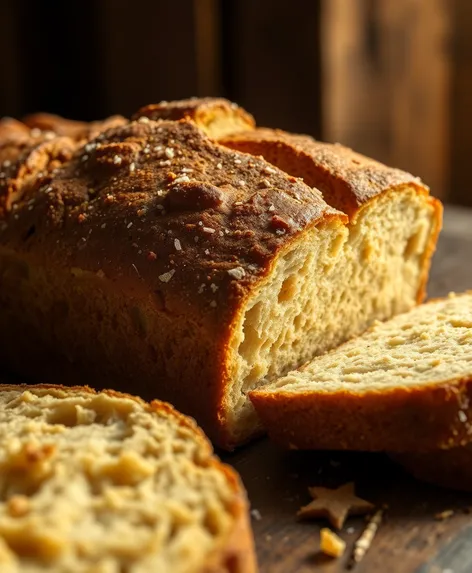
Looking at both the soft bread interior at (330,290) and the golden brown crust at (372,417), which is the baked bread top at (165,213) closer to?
the soft bread interior at (330,290)

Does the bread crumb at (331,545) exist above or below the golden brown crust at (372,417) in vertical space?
below

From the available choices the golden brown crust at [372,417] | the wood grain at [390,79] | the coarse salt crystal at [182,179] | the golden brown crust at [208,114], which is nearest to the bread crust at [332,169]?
the golden brown crust at [208,114]

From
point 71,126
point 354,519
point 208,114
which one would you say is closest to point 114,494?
point 354,519

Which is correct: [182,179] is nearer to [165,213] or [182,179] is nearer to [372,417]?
[165,213]

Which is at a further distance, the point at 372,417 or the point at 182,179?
the point at 182,179

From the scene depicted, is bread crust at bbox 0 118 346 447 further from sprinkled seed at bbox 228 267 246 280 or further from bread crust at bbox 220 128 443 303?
bread crust at bbox 220 128 443 303

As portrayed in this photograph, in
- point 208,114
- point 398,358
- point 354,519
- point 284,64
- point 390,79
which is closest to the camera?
point 354,519

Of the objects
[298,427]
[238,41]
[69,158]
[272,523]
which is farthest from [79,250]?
[238,41]

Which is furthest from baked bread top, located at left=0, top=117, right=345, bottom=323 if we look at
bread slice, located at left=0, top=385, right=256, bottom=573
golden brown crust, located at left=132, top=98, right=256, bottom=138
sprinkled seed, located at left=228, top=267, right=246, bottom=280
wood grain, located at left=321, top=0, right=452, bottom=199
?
wood grain, located at left=321, top=0, right=452, bottom=199
